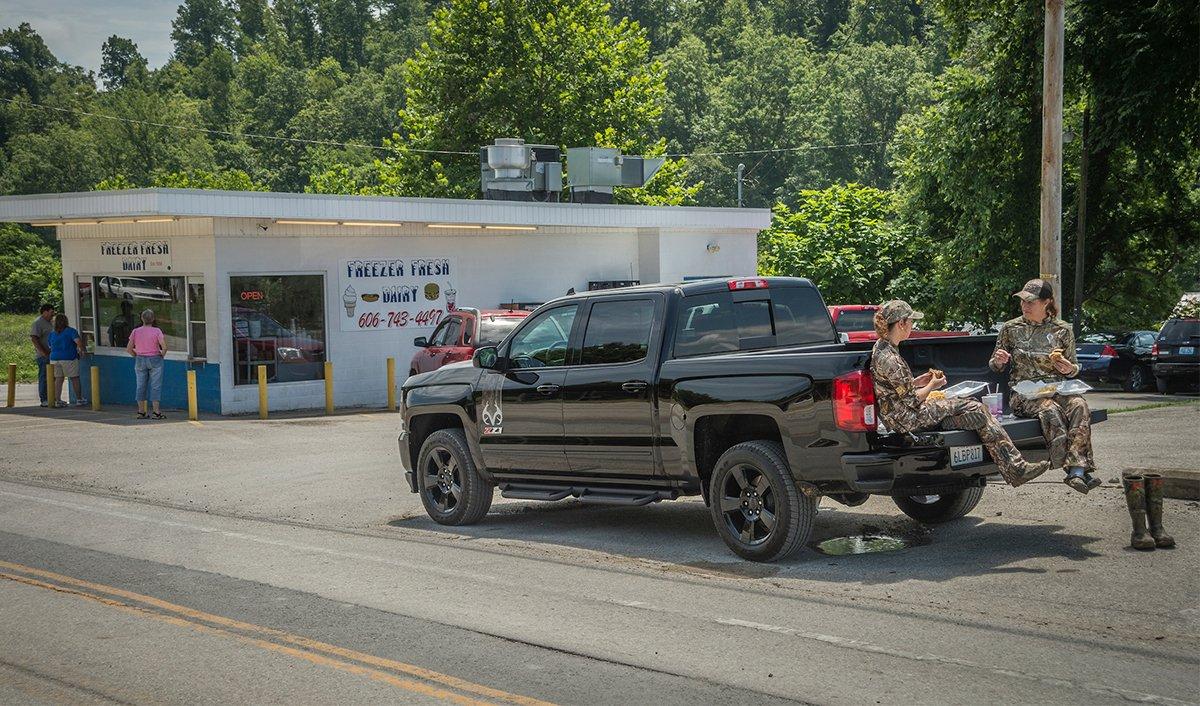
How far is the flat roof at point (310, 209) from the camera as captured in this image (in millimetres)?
22156

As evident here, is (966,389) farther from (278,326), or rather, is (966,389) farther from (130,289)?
(130,289)

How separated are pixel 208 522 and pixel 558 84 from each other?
39.2 metres

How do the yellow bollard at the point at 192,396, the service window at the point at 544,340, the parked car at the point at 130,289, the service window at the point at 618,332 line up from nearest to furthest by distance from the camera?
the service window at the point at 618,332, the service window at the point at 544,340, the yellow bollard at the point at 192,396, the parked car at the point at 130,289

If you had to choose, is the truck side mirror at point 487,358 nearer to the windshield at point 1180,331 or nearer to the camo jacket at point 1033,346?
the camo jacket at point 1033,346

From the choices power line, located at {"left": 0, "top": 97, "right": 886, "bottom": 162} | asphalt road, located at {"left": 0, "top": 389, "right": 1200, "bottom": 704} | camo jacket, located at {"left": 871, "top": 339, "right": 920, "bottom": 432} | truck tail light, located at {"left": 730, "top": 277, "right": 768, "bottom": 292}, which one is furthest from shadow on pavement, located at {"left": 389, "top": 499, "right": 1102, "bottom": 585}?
power line, located at {"left": 0, "top": 97, "right": 886, "bottom": 162}

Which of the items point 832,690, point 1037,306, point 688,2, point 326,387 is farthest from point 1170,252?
point 688,2

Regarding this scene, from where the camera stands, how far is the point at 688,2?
388 feet

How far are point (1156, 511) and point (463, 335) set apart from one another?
14.2 m

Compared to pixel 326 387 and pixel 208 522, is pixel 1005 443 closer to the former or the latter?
pixel 208 522

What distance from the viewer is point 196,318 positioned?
2394cm

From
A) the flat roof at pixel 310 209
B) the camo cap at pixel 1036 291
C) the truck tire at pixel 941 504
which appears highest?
the flat roof at pixel 310 209

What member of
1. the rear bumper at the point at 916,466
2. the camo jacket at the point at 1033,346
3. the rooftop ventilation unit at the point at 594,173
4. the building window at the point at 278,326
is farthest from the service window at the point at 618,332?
the rooftop ventilation unit at the point at 594,173

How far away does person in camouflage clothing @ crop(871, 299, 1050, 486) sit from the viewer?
8.91 m

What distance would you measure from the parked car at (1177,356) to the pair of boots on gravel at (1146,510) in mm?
20535
